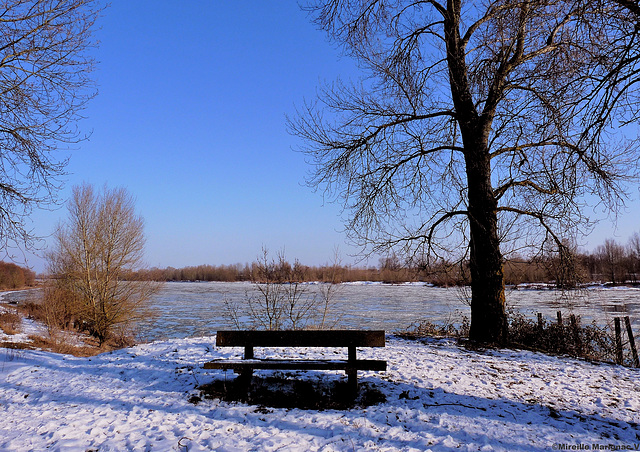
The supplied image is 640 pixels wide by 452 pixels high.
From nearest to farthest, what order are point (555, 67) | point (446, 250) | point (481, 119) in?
point (555, 67) < point (481, 119) < point (446, 250)

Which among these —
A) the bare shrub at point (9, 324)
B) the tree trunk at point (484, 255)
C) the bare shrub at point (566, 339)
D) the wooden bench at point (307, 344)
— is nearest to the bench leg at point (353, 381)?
the wooden bench at point (307, 344)

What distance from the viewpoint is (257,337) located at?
5.34 m

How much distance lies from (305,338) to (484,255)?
474cm

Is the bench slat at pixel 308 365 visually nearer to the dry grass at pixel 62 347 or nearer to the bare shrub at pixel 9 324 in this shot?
the dry grass at pixel 62 347

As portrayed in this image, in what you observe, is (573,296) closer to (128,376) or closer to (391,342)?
(391,342)

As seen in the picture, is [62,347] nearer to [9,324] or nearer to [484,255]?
[9,324]

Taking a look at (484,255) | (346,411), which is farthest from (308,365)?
(484,255)

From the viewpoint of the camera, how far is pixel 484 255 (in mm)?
8156

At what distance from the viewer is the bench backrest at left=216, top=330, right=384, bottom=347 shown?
5.12m

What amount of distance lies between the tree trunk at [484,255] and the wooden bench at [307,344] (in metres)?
4.01

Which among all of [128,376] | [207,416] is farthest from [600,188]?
[128,376]

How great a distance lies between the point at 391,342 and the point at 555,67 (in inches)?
226

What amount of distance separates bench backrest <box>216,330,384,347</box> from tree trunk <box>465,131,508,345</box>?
3.91 m

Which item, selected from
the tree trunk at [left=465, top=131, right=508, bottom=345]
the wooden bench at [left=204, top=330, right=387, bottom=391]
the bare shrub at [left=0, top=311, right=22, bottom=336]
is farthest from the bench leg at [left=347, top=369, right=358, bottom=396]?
the bare shrub at [left=0, top=311, right=22, bottom=336]
